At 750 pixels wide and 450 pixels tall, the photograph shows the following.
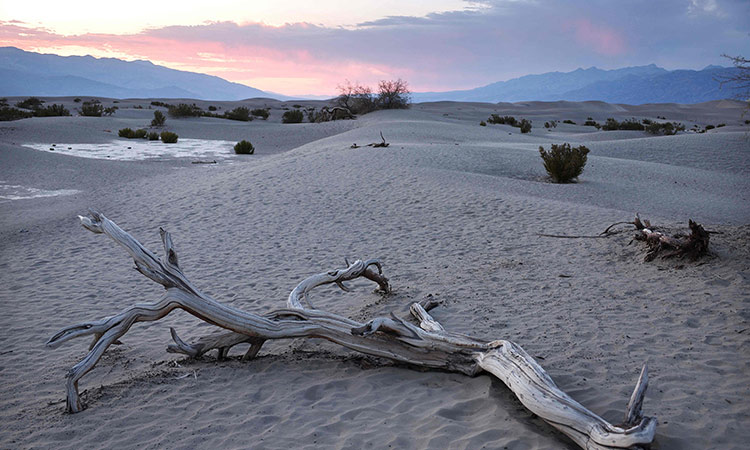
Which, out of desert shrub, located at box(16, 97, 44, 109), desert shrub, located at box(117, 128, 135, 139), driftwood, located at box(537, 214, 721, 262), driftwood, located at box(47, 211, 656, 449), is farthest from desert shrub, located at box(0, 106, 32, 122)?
driftwood, located at box(537, 214, 721, 262)

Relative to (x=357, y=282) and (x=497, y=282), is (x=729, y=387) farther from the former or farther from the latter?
(x=357, y=282)

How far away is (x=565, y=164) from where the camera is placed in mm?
14438

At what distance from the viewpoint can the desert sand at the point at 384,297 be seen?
4141 mm

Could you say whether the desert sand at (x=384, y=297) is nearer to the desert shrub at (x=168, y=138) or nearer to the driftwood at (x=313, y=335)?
the driftwood at (x=313, y=335)

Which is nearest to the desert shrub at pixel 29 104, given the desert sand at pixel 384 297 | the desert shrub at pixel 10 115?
the desert shrub at pixel 10 115

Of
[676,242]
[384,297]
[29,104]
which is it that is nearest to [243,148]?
[384,297]

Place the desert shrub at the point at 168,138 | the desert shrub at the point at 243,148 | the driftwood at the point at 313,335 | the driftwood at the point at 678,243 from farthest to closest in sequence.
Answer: the desert shrub at the point at 168,138 → the desert shrub at the point at 243,148 → the driftwood at the point at 678,243 → the driftwood at the point at 313,335

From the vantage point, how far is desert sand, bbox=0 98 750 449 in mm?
4141

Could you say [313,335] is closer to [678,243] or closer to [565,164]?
[678,243]

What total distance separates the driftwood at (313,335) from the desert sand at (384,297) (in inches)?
6.5

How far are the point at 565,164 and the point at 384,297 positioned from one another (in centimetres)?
920

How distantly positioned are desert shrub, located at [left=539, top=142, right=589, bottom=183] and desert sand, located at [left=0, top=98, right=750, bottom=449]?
0.50m

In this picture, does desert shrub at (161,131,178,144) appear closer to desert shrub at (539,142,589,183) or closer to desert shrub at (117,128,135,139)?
desert shrub at (117,128,135,139)

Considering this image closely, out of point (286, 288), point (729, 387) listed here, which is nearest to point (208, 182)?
point (286, 288)
